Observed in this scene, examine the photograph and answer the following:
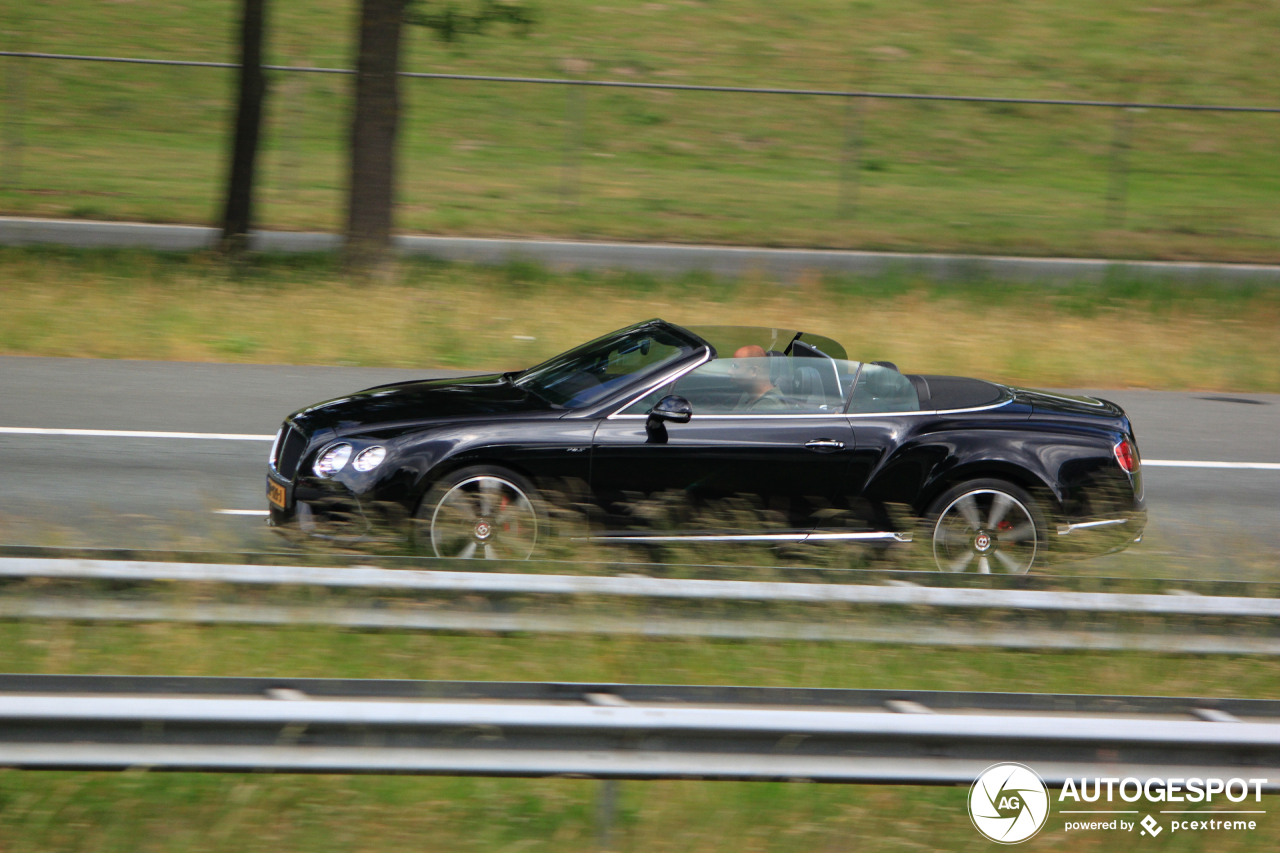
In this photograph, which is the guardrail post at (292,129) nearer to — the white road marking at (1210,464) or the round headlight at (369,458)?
the white road marking at (1210,464)

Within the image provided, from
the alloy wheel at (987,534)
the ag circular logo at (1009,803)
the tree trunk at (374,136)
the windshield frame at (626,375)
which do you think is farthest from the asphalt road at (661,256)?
the ag circular logo at (1009,803)

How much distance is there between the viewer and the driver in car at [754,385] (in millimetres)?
6551

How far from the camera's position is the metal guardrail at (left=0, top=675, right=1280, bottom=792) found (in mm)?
3160

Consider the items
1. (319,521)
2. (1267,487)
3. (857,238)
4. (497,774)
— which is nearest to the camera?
(497,774)

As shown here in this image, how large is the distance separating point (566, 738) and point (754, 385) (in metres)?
3.60

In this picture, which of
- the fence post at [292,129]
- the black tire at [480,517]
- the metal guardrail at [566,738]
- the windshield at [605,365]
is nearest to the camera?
the metal guardrail at [566,738]

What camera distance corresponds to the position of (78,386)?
1054 cm

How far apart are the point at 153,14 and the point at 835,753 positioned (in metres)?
30.1

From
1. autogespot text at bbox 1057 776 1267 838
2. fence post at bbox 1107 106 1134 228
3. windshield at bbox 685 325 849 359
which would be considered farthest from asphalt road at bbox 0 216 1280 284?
autogespot text at bbox 1057 776 1267 838

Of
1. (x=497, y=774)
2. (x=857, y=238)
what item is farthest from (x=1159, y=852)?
(x=857, y=238)

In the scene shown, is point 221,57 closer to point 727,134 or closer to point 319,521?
point 727,134

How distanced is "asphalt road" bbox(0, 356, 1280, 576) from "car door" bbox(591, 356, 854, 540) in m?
1.71

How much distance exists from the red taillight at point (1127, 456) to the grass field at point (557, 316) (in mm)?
5465

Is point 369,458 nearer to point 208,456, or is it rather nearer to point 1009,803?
point 208,456
